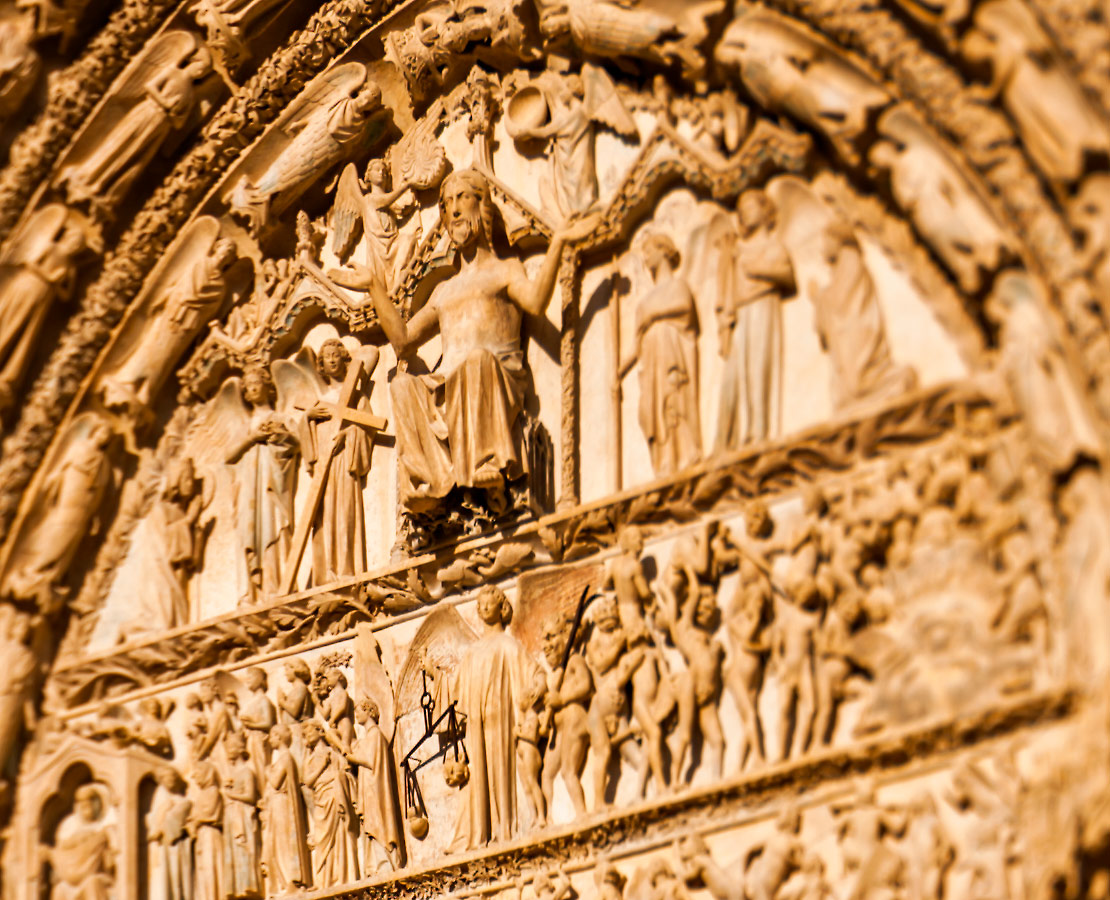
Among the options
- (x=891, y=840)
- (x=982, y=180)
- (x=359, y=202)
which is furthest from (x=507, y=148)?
(x=891, y=840)

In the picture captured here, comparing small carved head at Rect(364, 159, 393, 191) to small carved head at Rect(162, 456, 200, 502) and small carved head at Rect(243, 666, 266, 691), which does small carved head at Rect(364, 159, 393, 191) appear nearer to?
small carved head at Rect(162, 456, 200, 502)

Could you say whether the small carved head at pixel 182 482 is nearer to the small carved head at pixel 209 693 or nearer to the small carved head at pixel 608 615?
the small carved head at pixel 209 693

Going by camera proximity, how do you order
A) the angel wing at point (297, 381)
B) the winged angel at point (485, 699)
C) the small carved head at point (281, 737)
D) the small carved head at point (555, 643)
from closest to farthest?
the small carved head at point (555, 643) → the winged angel at point (485, 699) → the small carved head at point (281, 737) → the angel wing at point (297, 381)

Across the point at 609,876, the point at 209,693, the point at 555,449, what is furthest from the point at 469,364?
the point at 609,876

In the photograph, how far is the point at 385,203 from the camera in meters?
12.7

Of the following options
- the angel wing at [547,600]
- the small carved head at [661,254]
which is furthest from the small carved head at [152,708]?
the small carved head at [661,254]

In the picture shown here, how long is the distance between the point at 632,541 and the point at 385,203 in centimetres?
266

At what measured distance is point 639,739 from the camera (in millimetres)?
10961

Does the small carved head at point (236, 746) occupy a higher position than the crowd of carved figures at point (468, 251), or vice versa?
the crowd of carved figures at point (468, 251)

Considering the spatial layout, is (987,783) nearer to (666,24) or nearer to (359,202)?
(666,24)

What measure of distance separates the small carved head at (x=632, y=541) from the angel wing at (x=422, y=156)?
7.97 feet

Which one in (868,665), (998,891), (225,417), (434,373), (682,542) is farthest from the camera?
(225,417)

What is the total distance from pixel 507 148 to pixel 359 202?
3.18ft

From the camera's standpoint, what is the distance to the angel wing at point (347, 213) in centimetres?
1284
